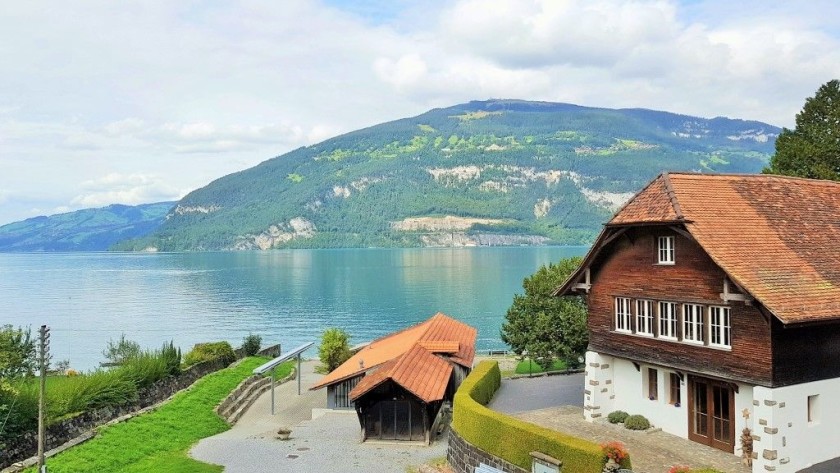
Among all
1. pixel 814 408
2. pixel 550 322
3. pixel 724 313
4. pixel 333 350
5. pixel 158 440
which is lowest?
pixel 158 440

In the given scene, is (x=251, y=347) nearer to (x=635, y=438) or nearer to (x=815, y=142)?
(x=635, y=438)

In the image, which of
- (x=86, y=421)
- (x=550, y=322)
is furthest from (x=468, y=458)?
(x=550, y=322)

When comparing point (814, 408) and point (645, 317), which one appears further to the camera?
point (645, 317)

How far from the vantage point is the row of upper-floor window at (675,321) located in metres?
22.7

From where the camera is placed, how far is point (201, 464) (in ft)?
94.6

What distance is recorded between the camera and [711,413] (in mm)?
23641

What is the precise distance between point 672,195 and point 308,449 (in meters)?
18.3

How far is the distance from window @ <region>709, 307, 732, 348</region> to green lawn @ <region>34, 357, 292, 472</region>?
62.5 ft

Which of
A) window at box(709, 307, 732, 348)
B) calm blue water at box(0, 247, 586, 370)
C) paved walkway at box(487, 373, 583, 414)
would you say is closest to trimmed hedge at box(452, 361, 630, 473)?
paved walkway at box(487, 373, 583, 414)

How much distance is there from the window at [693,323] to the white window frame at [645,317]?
151 cm

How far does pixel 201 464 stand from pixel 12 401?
855 centimetres

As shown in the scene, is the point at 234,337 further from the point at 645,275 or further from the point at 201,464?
the point at 645,275

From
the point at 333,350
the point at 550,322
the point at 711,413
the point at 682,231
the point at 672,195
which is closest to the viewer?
the point at 682,231

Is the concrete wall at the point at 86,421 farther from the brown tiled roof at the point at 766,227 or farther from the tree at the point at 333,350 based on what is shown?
the brown tiled roof at the point at 766,227
